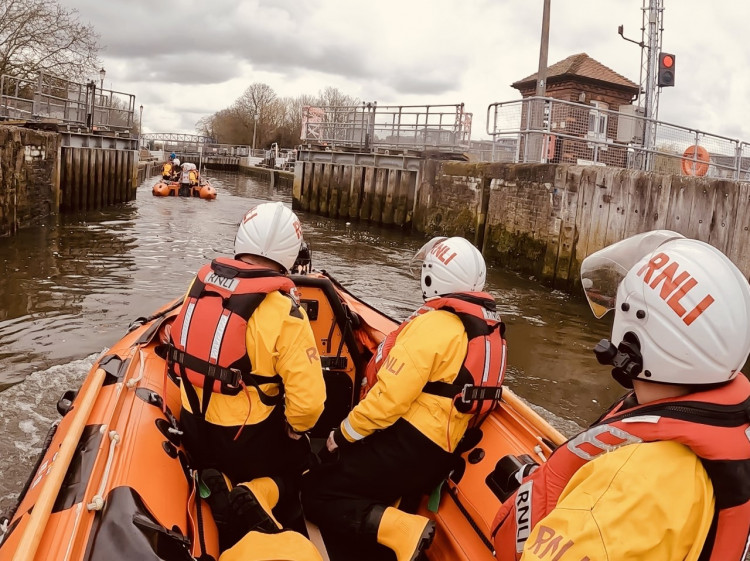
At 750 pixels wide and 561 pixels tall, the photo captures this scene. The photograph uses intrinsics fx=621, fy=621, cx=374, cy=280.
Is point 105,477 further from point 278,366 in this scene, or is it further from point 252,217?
point 252,217

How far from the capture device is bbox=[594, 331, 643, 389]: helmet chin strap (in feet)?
5.08

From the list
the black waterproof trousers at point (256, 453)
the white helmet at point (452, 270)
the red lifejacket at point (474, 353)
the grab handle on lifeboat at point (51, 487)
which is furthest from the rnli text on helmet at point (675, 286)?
the grab handle on lifeboat at point (51, 487)

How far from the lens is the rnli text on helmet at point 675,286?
4.81 ft

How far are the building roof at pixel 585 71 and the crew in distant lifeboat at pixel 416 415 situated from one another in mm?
28010

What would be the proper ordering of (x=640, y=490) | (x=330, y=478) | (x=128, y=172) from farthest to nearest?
(x=128, y=172)
(x=330, y=478)
(x=640, y=490)

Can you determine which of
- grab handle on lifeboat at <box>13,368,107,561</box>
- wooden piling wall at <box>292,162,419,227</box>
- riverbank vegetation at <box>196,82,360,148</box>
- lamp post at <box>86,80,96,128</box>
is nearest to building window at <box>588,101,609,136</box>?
wooden piling wall at <box>292,162,419,227</box>

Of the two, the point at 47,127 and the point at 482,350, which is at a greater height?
the point at 47,127

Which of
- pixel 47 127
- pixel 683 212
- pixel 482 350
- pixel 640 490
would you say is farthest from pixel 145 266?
pixel 640 490

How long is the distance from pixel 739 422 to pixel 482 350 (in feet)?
4.41

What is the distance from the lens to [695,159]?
1156 cm

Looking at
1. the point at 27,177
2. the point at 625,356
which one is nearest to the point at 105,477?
the point at 625,356

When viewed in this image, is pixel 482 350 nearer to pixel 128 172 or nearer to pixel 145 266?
pixel 145 266

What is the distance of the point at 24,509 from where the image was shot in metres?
2.33

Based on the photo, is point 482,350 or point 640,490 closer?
point 640,490
